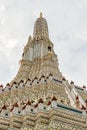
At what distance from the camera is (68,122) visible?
2505 centimetres

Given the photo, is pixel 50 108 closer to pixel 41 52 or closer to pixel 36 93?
pixel 36 93

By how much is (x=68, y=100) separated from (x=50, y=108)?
11340 millimetres

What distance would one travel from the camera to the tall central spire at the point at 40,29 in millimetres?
59506

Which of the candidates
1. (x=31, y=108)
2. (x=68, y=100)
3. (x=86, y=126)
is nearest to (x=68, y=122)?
(x=86, y=126)

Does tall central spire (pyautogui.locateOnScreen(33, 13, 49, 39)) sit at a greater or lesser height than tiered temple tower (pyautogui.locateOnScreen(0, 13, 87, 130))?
greater

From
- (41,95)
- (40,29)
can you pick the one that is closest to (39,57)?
(40,29)

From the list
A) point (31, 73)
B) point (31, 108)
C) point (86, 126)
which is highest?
point (31, 73)

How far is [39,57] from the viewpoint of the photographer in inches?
2094

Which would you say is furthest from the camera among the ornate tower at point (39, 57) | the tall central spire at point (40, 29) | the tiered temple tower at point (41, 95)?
the tall central spire at point (40, 29)

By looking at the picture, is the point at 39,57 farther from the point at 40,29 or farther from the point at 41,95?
the point at 41,95

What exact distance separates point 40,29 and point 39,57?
10.6 metres

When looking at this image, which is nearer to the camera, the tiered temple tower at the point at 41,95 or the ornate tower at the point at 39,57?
the tiered temple tower at the point at 41,95

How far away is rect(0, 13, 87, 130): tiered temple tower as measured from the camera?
987 inches

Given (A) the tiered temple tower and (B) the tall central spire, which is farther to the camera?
(B) the tall central spire
